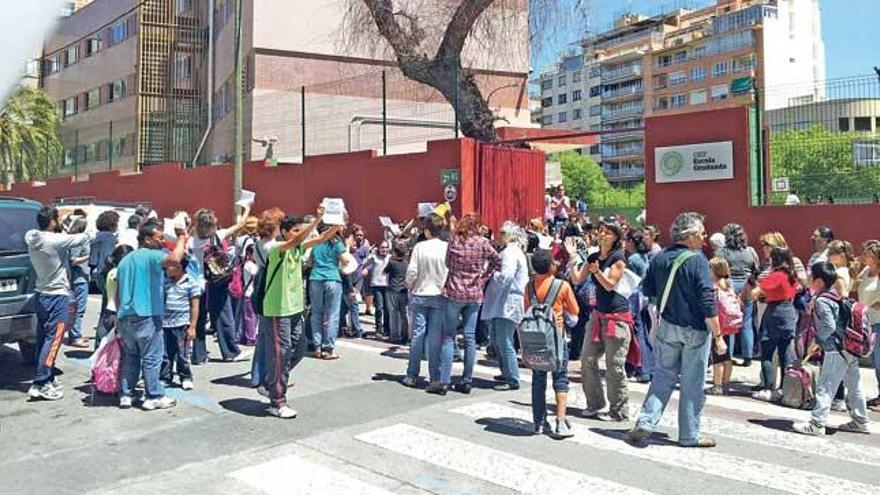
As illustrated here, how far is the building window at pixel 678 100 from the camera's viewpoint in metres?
93.6

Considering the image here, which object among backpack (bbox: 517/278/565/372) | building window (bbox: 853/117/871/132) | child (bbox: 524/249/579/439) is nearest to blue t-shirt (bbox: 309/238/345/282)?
child (bbox: 524/249/579/439)

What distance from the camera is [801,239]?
11477 millimetres

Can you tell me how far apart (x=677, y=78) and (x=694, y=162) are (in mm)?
88103

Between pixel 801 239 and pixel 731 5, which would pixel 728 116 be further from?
pixel 731 5

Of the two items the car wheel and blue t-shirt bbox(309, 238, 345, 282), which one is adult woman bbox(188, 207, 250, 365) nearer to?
blue t-shirt bbox(309, 238, 345, 282)

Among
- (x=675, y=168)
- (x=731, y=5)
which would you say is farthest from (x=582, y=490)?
(x=731, y=5)

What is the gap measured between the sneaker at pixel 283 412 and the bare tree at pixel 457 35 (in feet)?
34.7

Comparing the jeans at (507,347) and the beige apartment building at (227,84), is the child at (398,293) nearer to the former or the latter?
the jeans at (507,347)

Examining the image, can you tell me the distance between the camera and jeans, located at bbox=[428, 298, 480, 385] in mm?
8000

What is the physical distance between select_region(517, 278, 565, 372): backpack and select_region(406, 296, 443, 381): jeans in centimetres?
176

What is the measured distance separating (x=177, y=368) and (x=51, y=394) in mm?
1170

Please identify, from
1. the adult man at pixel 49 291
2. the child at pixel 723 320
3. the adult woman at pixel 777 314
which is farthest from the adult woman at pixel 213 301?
the adult woman at pixel 777 314

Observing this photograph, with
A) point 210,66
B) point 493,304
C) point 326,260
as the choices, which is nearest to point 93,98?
point 210,66

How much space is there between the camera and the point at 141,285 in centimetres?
707
